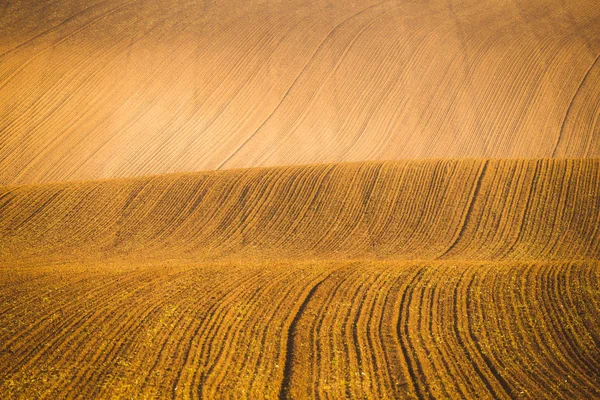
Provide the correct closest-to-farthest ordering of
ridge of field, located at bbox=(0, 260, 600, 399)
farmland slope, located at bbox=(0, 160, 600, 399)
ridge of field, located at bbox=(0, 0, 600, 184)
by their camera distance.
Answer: ridge of field, located at bbox=(0, 260, 600, 399)
farmland slope, located at bbox=(0, 160, 600, 399)
ridge of field, located at bbox=(0, 0, 600, 184)

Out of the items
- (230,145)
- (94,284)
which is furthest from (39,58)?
(94,284)

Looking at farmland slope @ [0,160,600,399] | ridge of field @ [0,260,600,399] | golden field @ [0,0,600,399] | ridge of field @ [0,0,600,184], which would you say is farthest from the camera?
ridge of field @ [0,0,600,184]

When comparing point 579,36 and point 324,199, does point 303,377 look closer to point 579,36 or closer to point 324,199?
point 324,199

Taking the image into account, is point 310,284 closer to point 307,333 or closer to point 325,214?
point 307,333

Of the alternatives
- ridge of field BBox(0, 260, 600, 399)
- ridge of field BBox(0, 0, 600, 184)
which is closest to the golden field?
ridge of field BBox(0, 260, 600, 399)

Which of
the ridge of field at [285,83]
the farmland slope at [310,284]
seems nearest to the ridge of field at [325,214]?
the farmland slope at [310,284]

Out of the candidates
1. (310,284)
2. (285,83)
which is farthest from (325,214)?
(285,83)

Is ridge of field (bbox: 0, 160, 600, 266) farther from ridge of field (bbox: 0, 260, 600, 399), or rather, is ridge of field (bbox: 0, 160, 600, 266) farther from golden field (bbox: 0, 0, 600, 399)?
ridge of field (bbox: 0, 260, 600, 399)
